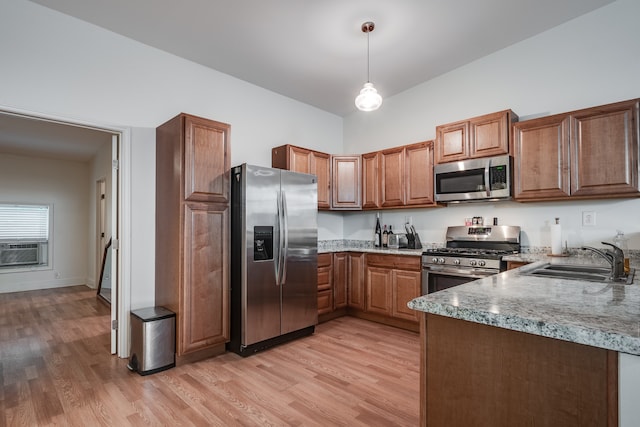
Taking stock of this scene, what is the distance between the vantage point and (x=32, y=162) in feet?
20.6

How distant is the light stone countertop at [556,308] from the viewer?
0.79 meters

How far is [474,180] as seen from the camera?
3314 millimetres

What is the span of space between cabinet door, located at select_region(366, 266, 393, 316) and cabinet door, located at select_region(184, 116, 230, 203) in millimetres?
1962

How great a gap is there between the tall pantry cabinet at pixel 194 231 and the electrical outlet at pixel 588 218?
10.7 ft

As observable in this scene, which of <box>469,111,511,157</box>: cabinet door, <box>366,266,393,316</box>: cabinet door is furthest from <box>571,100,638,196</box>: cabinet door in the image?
<box>366,266,393,316</box>: cabinet door

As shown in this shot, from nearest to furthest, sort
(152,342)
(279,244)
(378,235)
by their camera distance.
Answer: (152,342), (279,244), (378,235)

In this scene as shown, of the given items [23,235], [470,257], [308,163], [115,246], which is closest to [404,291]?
[470,257]

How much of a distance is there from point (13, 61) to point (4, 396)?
2457 millimetres

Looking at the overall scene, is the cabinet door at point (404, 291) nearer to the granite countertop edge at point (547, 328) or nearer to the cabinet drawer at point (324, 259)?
the cabinet drawer at point (324, 259)

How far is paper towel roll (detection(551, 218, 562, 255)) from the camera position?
2885mm

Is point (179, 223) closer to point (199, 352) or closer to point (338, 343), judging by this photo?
point (199, 352)

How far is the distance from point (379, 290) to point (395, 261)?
1.40 feet

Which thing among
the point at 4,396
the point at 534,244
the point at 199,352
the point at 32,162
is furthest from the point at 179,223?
the point at 32,162

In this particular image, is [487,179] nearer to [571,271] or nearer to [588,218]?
[588,218]
